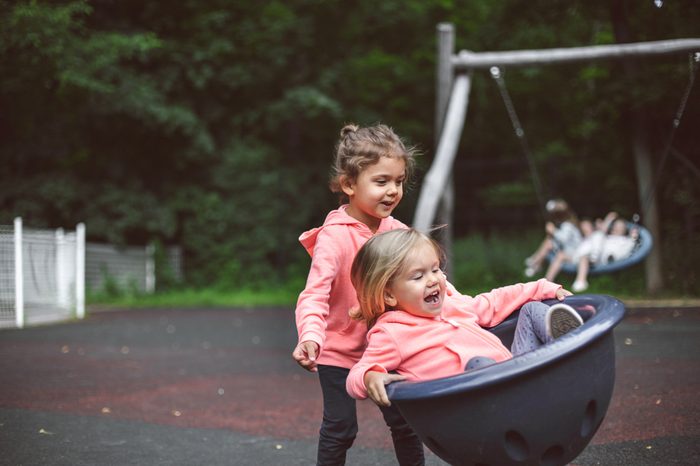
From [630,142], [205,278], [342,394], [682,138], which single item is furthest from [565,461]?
[205,278]

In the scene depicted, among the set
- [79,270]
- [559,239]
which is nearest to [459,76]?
[559,239]

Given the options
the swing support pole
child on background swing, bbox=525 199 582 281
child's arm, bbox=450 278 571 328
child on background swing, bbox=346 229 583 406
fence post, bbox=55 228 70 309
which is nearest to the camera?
child on background swing, bbox=346 229 583 406

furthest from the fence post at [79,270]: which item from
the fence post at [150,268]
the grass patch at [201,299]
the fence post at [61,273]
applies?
the fence post at [150,268]

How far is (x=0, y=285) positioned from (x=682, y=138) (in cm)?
995

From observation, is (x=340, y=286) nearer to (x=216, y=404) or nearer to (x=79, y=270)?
(x=216, y=404)

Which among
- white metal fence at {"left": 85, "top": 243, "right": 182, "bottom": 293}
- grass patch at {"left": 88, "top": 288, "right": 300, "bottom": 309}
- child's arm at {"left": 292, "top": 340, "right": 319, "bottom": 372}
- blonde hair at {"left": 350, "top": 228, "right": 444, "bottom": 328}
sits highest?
blonde hair at {"left": 350, "top": 228, "right": 444, "bottom": 328}

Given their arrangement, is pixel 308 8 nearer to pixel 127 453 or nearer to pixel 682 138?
pixel 682 138

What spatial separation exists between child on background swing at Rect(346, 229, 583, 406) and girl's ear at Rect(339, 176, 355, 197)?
1.21 feet

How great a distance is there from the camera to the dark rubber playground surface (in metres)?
3.54

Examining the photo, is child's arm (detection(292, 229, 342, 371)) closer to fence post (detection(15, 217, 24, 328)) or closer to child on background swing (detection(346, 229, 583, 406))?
child on background swing (detection(346, 229, 583, 406))

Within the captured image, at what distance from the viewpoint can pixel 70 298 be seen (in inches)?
464

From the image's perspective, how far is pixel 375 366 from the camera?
7.25 ft

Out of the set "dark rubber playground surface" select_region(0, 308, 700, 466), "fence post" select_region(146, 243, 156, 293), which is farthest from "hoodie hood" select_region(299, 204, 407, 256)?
"fence post" select_region(146, 243, 156, 293)

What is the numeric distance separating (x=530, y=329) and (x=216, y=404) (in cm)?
309
